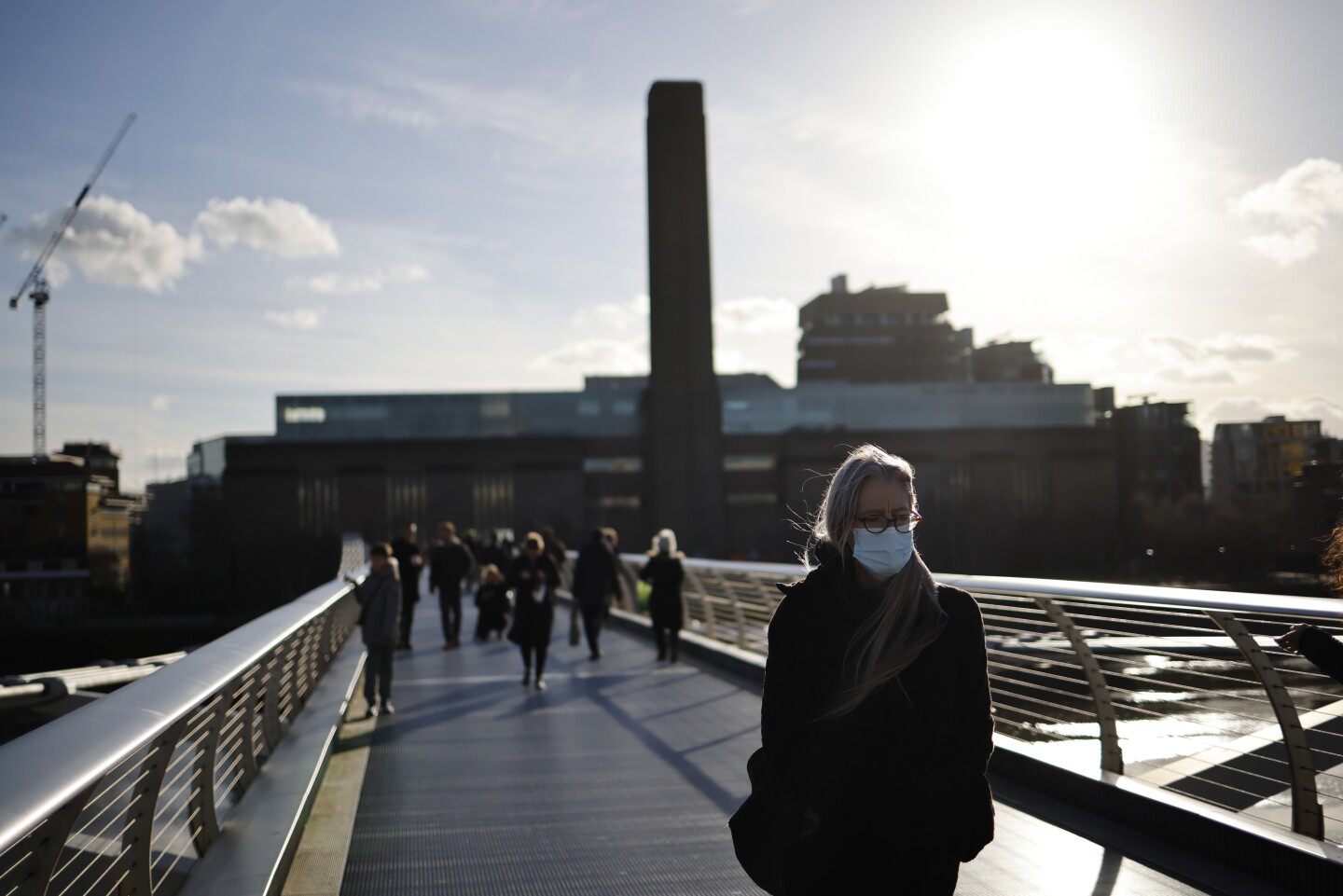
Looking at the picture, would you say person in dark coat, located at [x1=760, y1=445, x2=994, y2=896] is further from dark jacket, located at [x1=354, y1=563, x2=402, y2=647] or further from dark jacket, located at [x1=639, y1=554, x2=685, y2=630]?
dark jacket, located at [x1=639, y1=554, x2=685, y2=630]

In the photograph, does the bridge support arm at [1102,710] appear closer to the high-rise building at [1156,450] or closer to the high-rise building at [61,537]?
the high-rise building at [1156,450]

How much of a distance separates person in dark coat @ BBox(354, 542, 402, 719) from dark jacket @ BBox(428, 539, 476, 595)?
664cm

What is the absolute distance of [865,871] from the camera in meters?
2.66

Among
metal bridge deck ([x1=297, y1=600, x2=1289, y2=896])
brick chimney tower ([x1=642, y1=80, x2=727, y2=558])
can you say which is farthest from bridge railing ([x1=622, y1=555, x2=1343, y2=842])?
brick chimney tower ([x1=642, y1=80, x2=727, y2=558])

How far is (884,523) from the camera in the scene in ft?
9.39

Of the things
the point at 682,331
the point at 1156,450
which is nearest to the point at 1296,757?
the point at 682,331

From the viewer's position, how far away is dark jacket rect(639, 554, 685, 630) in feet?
50.3

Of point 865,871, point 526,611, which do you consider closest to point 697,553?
point 526,611

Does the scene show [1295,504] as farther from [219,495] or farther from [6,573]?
[6,573]

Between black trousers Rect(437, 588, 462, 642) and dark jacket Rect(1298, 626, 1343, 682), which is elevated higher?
dark jacket Rect(1298, 626, 1343, 682)

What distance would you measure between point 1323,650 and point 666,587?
1204cm

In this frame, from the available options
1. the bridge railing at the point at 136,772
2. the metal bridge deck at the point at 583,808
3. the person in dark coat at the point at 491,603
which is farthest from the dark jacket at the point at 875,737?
the person in dark coat at the point at 491,603

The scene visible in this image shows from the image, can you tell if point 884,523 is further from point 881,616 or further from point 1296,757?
point 1296,757

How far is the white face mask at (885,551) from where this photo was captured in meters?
2.82
